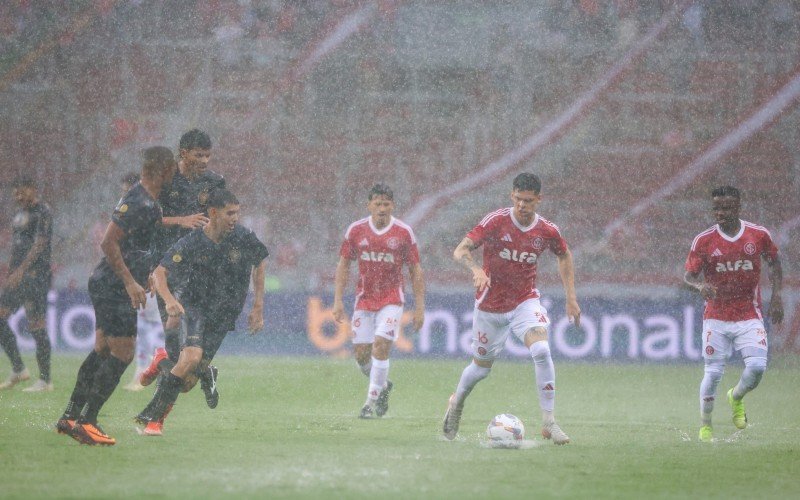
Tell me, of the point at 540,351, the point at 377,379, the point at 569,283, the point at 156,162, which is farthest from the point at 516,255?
the point at 156,162

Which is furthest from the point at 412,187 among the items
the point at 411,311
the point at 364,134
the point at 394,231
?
the point at 394,231

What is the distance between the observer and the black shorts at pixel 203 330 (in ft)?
25.6

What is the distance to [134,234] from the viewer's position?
7.25 metres

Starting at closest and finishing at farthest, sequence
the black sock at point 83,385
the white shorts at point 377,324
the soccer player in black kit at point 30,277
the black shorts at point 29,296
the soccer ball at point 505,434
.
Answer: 1. the black sock at point 83,385
2. the soccer ball at point 505,434
3. the white shorts at point 377,324
4. the soccer player in black kit at point 30,277
5. the black shorts at point 29,296

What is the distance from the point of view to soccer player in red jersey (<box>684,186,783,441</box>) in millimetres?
8906

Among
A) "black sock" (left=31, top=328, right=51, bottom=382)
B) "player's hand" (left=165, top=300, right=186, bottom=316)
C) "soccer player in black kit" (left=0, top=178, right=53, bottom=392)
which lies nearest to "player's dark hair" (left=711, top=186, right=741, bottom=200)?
"player's hand" (left=165, top=300, right=186, bottom=316)

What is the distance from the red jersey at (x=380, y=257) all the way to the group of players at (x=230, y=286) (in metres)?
0.55

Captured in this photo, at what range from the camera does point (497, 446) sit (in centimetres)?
770

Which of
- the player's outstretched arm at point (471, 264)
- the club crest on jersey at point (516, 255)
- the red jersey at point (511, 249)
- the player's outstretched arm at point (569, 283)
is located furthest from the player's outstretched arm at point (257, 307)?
the player's outstretched arm at point (569, 283)

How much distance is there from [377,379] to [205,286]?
268 cm

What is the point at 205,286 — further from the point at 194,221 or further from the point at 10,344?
the point at 10,344

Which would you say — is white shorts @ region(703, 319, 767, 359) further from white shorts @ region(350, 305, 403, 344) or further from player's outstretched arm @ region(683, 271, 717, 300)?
white shorts @ region(350, 305, 403, 344)

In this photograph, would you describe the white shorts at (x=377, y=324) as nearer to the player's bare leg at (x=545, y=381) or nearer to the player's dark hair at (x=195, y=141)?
the player's bare leg at (x=545, y=381)

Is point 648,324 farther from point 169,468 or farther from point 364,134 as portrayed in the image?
point 169,468
